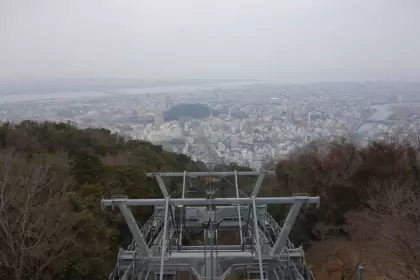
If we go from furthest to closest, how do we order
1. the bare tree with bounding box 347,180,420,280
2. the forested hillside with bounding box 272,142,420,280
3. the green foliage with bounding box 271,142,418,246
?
1. the green foliage with bounding box 271,142,418,246
2. the forested hillside with bounding box 272,142,420,280
3. the bare tree with bounding box 347,180,420,280

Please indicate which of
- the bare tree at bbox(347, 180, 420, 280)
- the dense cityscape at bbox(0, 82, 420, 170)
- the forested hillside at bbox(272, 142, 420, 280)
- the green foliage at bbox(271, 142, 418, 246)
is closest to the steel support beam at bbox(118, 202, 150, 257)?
the bare tree at bbox(347, 180, 420, 280)

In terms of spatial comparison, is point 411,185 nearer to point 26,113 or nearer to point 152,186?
point 152,186

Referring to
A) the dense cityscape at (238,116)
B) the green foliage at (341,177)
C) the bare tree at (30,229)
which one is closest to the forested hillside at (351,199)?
the green foliage at (341,177)

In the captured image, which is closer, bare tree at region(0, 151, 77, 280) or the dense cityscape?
bare tree at region(0, 151, 77, 280)

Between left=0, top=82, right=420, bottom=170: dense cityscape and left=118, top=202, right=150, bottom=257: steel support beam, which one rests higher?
left=118, top=202, right=150, bottom=257: steel support beam

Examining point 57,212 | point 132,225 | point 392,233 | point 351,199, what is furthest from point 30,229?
point 351,199

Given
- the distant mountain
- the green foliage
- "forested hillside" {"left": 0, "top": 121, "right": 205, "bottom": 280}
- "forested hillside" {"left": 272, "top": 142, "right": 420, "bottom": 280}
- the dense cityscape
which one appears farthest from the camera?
the distant mountain

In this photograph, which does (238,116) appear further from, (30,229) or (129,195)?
(30,229)

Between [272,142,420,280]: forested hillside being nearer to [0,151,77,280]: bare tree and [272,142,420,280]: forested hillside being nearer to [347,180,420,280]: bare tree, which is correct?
[347,180,420,280]: bare tree
